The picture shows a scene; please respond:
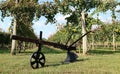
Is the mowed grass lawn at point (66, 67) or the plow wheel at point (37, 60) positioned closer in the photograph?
the mowed grass lawn at point (66, 67)

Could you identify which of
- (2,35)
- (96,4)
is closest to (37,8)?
(96,4)

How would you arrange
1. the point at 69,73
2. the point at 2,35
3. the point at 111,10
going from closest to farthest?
the point at 69,73, the point at 111,10, the point at 2,35

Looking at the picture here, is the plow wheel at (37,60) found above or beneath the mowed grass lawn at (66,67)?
above

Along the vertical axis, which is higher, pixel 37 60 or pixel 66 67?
pixel 37 60

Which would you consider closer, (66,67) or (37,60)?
(66,67)

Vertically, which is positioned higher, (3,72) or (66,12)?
→ (66,12)

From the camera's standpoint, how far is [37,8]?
42.2m

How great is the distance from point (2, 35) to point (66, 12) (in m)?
47.1

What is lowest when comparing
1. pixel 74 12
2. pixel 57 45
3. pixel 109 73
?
pixel 109 73

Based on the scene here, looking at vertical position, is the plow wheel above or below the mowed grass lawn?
above

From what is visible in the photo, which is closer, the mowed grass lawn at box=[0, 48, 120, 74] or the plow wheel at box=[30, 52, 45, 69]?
the mowed grass lawn at box=[0, 48, 120, 74]

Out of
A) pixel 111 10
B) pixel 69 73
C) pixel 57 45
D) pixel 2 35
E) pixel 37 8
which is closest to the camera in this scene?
pixel 69 73

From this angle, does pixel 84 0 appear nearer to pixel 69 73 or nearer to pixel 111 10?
pixel 111 10

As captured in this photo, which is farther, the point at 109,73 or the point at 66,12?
the point at 66,12
